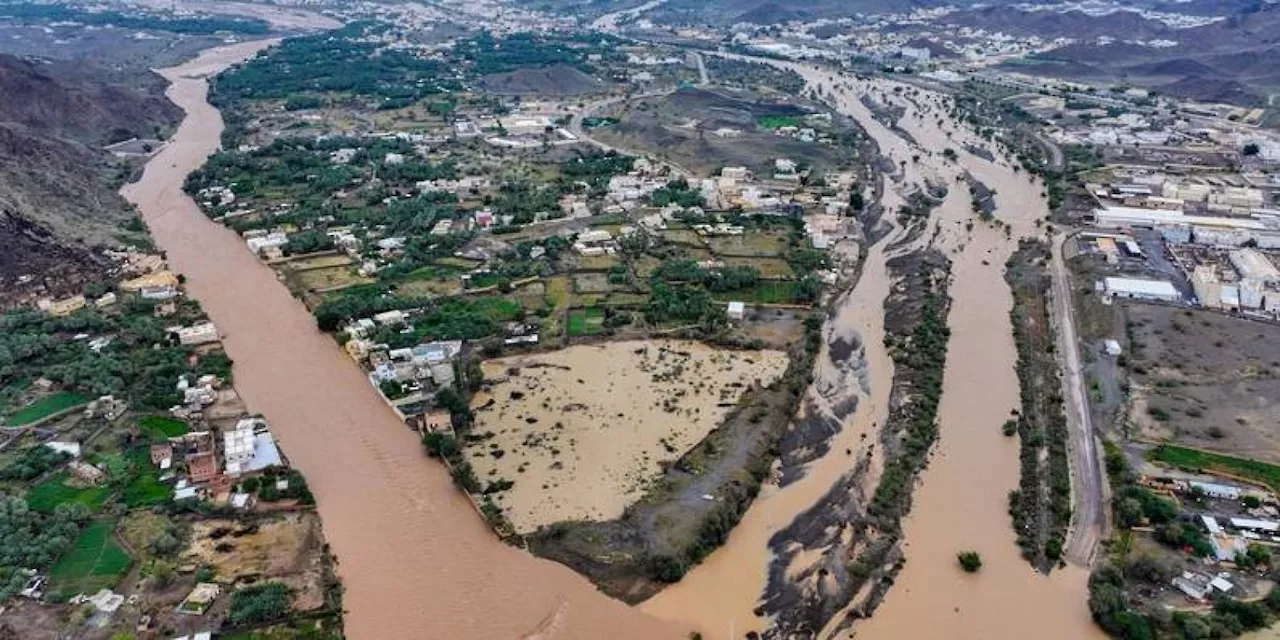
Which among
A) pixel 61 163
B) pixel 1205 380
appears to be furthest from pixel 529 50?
pixel 1205 380

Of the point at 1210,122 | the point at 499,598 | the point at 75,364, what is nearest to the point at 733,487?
the point at 499,598

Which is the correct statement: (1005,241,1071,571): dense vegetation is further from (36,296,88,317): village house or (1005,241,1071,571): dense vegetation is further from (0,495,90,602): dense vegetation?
(36,296,88,317): village house

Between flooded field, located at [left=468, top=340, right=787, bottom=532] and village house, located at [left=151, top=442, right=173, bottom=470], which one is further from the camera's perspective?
village house, located at [left=151, top=442, right=173, bottom=470]

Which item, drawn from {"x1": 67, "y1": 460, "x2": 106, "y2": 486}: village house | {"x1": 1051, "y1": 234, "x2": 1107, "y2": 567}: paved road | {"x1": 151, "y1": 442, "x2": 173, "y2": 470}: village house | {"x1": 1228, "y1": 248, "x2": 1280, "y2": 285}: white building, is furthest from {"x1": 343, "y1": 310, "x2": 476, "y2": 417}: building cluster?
{"x1": 1228, "y1": 248, "x2": 1280, "y2": 285}: white building

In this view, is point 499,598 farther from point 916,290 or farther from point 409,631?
point 916,290

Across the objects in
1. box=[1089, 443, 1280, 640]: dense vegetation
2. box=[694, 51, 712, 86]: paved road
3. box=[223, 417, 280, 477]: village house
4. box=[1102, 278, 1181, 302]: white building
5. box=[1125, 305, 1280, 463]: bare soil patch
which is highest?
box=[1102, 278, 1181, 302]: white building

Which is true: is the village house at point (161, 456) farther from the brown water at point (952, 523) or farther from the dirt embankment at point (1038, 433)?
the dirt embankment at point (1038, 433)
